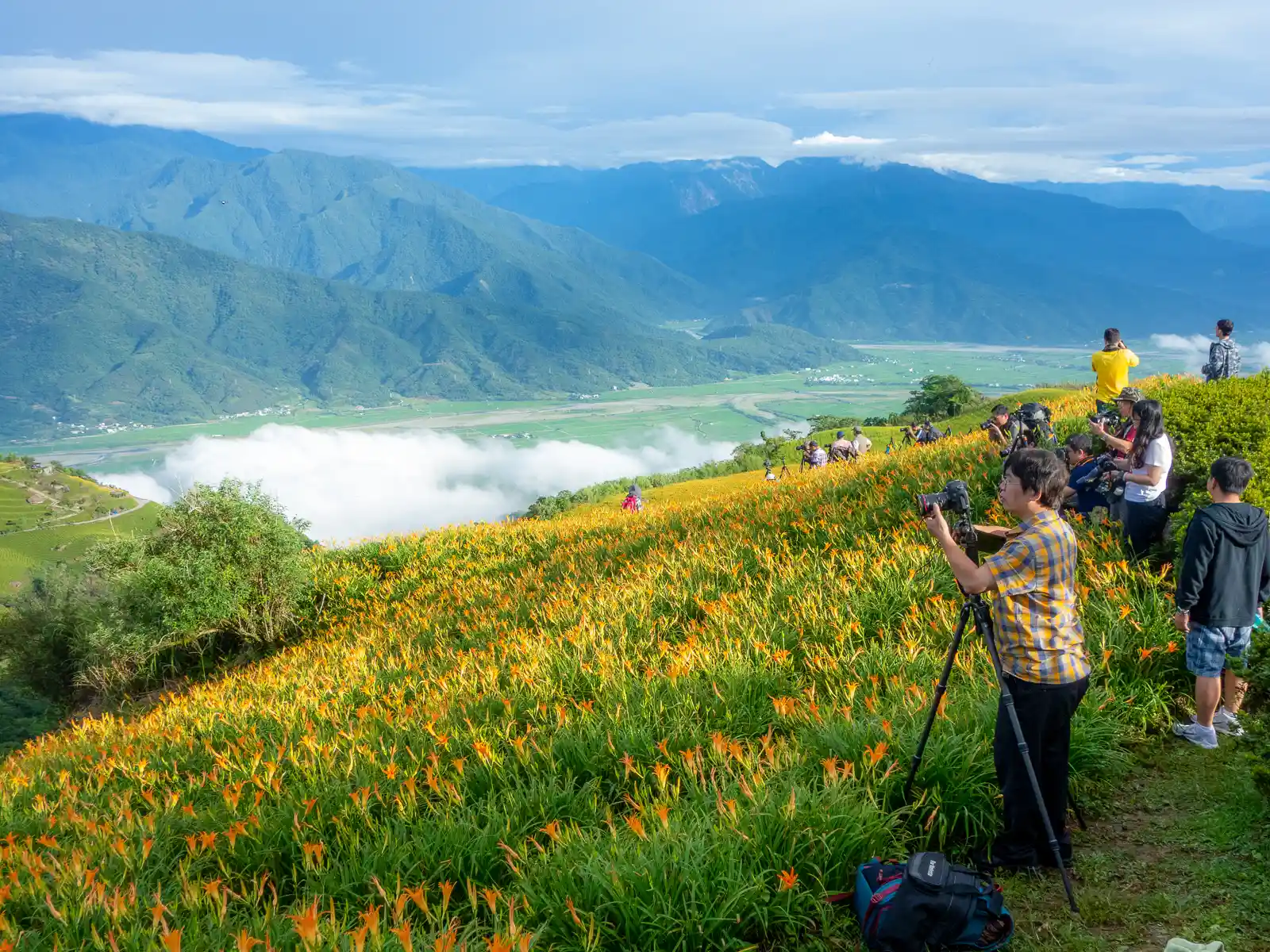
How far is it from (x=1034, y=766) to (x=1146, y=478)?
12.5 feet

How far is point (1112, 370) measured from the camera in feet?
35.9

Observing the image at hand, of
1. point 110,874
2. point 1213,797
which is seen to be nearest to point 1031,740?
point 1213,797

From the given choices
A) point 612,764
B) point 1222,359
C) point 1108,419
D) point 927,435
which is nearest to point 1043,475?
point 612,764

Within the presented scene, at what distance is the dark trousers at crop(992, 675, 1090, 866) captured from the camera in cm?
420

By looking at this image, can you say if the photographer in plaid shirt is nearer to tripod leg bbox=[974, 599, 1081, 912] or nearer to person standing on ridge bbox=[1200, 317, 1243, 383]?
tripod leg bbox=[974, 599, 1081, 912]

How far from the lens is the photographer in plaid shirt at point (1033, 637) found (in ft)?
13.2

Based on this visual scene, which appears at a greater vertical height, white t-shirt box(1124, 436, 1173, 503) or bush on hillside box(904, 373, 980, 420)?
white t-shirt box(1124, 436, 1173, 503)

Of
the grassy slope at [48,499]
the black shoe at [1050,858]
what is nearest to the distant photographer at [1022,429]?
the black shoe at [1050,858]

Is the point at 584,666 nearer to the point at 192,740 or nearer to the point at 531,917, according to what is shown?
→ the point at 531,917

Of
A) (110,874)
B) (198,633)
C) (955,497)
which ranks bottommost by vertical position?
(198,633)

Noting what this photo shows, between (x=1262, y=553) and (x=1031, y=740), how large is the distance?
7.47 feet

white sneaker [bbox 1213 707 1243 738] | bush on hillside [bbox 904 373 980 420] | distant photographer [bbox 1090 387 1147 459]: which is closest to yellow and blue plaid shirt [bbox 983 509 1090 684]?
white sneaker [bbox 1213 707 1243 738]

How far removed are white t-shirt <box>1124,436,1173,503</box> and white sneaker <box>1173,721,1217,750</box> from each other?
2.26m

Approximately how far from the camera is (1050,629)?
13.5 ft
